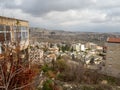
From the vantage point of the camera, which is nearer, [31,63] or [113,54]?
[31,63]

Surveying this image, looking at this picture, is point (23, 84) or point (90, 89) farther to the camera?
point (90, 89)

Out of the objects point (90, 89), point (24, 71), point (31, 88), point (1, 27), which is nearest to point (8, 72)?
point (24, 71)

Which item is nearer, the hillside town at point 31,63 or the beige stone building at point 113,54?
the hillside town at point 31,63

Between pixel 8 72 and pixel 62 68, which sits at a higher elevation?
pixel 8 72

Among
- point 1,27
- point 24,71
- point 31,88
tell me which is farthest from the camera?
point 1,27

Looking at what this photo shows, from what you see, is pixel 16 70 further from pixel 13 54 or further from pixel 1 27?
pixel 1 27

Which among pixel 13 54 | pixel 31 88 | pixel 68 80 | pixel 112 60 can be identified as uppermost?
pixel 13 54

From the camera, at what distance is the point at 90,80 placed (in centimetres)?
2834

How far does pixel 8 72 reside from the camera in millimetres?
6008

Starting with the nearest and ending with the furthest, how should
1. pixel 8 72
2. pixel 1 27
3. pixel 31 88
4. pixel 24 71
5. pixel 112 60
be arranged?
pixel 8 72 → pixel 24 71 → pixel 31 88 → pixel 1 27 → pixel 112 60

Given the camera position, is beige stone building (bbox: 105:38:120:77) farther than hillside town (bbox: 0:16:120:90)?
Yes

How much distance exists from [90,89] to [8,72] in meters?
18.8

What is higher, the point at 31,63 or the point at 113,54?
the point at 31,63

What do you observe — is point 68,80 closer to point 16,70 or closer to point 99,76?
point 99,76
